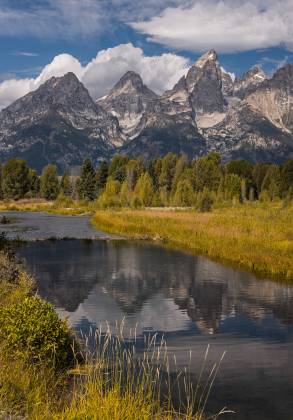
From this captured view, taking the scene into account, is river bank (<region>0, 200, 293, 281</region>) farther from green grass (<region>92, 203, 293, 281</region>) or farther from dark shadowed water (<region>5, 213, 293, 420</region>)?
dark shadowed water (<region>5, 213, 293, 420</region>)

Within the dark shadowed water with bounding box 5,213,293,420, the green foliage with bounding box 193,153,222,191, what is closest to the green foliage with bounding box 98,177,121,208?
the green foliage with bounding box 193,153,222,191

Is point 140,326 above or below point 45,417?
below

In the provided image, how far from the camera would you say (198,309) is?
2719 centimetres

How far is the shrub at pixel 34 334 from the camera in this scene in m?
15.6

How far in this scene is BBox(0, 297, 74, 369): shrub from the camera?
1562 centimetres

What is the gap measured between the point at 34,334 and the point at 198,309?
13.1 metres

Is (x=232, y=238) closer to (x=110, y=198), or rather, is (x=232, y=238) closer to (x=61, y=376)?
(x=61, y=376)

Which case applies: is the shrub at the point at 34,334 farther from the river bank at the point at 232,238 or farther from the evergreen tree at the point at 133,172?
the evergreen tree at the point at 133,172

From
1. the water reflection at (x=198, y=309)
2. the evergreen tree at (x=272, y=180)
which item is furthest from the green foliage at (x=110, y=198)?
the water reflection at (x=198, y=309)

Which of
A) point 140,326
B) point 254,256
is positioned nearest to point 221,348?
point 140,326

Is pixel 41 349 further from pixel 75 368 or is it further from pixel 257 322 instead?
pixel 257 322

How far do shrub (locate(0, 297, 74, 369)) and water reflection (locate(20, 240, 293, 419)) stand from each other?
14.8 feet

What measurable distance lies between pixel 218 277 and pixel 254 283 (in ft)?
10.7

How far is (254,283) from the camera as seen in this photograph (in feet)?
110
